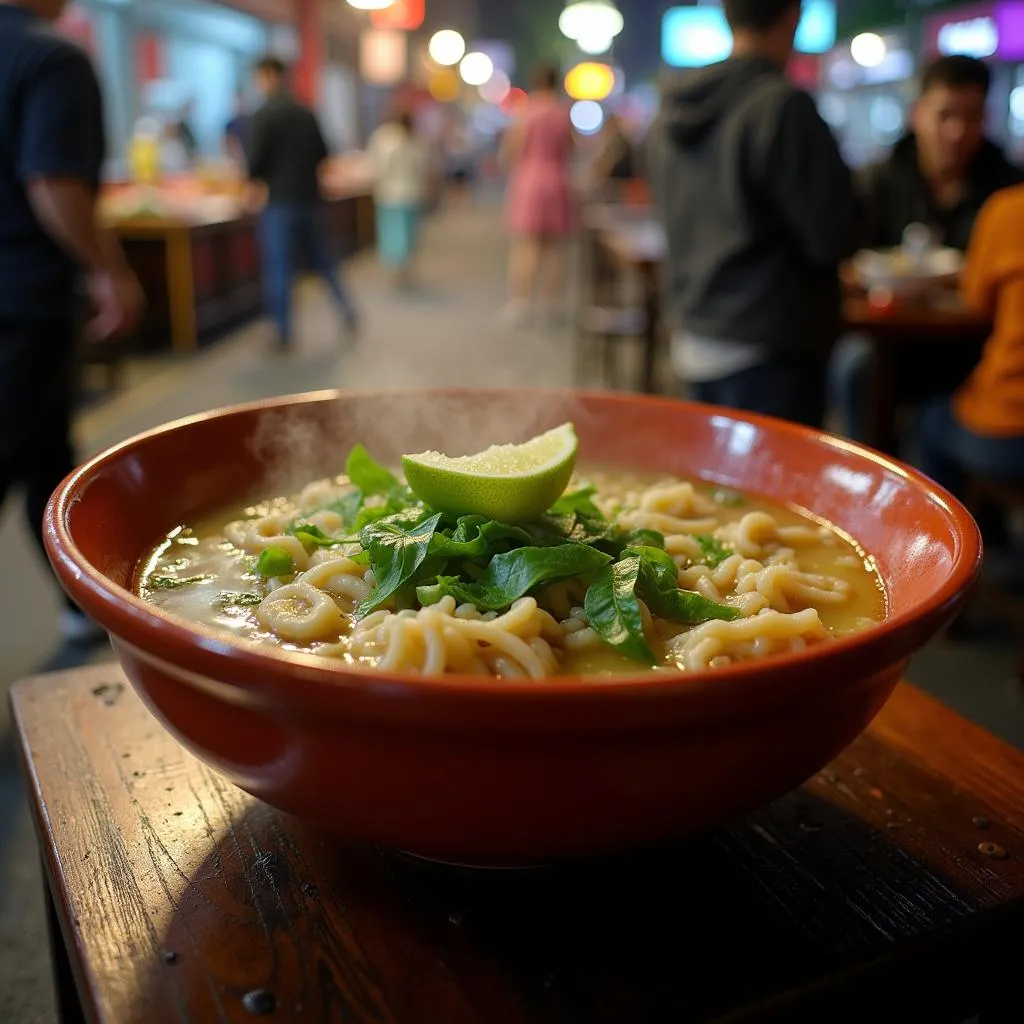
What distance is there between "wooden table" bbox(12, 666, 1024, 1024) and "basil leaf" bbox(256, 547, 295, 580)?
230 millimetres

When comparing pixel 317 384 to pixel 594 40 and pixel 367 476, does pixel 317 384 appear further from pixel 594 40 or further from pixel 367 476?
pixel 594 40

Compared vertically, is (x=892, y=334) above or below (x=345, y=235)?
above

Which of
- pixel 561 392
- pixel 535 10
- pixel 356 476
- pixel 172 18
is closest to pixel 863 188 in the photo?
pixel 561 392

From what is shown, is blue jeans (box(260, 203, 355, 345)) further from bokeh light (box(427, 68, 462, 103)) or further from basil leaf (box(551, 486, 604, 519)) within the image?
bokeh light (box(427, 68, 462, 103))

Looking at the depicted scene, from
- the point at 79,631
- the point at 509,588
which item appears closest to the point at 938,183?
the point at 79,631

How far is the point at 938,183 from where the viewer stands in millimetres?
4418

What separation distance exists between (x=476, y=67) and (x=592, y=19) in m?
10.1

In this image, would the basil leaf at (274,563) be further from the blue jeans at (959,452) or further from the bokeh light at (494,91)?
the bokeh light at (494,91)

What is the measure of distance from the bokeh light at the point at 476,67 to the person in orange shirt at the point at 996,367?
1063 inches

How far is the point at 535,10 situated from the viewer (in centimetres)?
2666

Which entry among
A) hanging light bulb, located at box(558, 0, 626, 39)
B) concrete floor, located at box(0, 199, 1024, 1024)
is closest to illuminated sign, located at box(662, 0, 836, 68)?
hanging light bulb, located at box(558, 0, 626, 39)

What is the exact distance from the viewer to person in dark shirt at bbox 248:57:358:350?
7.39 metres

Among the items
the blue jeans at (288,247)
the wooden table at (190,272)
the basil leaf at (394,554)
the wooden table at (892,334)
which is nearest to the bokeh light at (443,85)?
the wooden table at (190,272)

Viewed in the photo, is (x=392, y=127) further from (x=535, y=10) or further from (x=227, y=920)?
(x=535, y=10)
